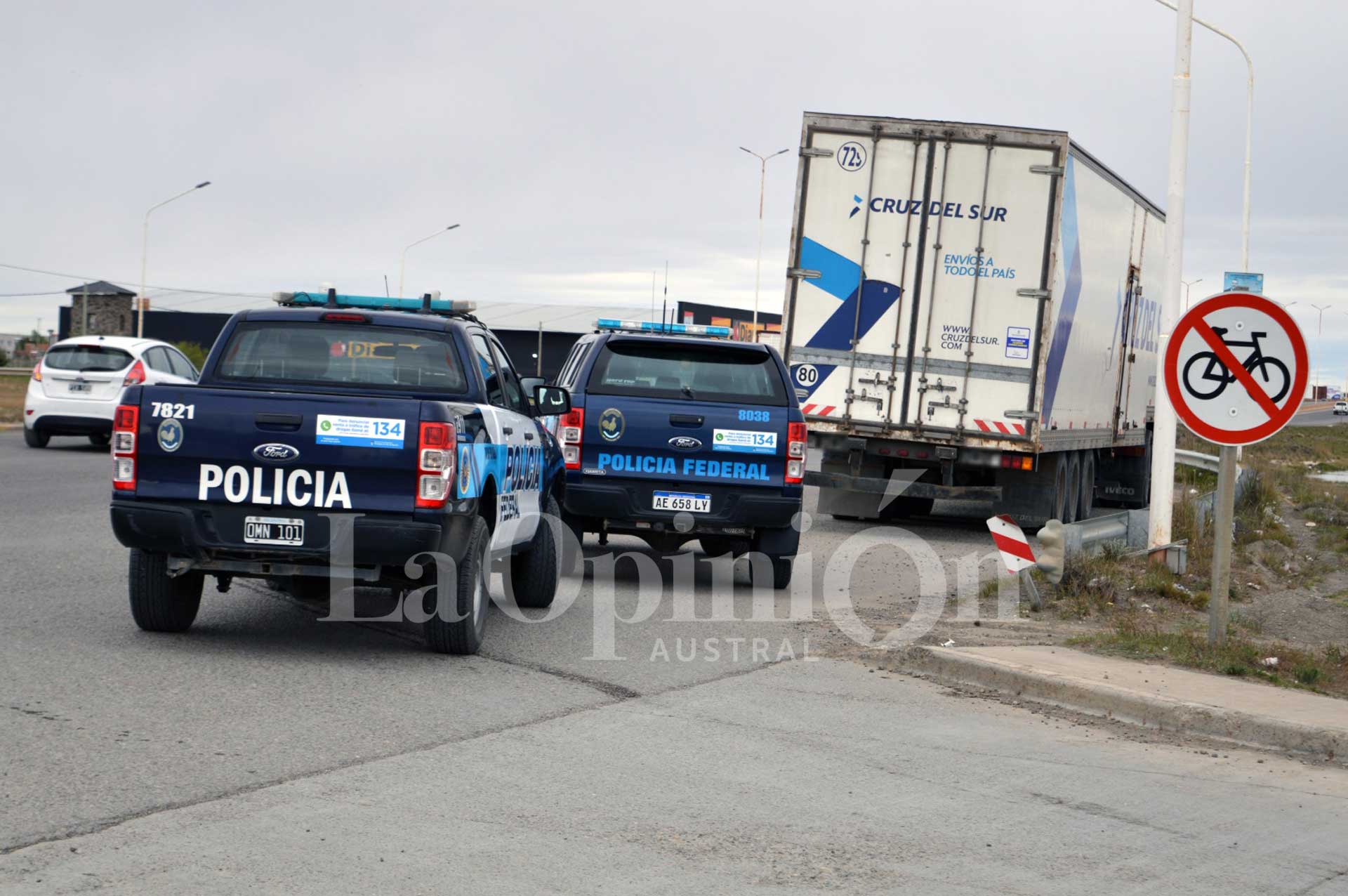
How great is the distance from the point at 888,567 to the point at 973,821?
8.72 meters

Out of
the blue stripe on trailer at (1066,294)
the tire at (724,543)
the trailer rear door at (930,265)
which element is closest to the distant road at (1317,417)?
the blue stripe on trailer at (1066,294)

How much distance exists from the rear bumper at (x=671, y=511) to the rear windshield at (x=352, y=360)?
276 cm

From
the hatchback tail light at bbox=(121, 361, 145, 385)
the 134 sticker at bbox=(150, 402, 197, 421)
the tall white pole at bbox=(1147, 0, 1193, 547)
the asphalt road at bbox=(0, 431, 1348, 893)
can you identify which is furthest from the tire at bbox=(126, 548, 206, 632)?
the hatchback tail light at bbox=(121, 361, 145, 385)

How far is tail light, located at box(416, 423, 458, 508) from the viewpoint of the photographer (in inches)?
310

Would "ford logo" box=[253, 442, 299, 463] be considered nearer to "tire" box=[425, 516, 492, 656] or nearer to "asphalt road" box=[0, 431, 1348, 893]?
"tire" box=[425, 516, 492, 656]

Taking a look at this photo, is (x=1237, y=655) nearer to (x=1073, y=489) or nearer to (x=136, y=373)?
(x=1073, y=489)

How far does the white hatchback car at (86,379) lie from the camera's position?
23.1 metres

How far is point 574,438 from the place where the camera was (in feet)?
39.2

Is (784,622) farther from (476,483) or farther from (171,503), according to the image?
(171,503)

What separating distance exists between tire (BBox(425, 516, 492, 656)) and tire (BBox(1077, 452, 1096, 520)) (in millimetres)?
13209

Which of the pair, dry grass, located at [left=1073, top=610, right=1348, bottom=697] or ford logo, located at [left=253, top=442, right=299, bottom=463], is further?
dry grass, located at [left=1073, top=610, right=1348, bottom=697]

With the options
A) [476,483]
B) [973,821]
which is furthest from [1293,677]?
[476,483]

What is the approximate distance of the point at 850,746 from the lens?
275 inches

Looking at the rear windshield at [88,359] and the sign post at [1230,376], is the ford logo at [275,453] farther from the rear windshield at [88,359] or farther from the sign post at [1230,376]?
the rear windshield at [88,359]
